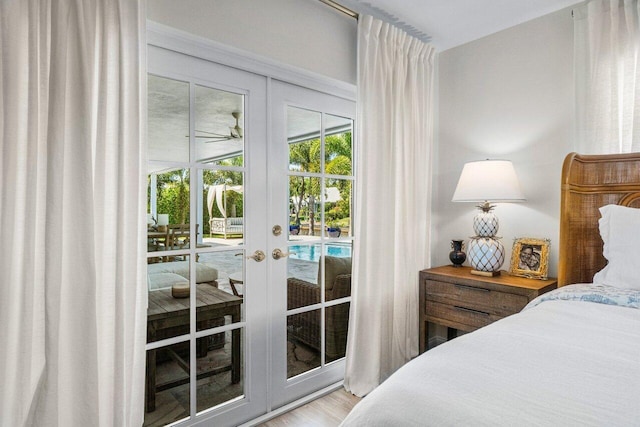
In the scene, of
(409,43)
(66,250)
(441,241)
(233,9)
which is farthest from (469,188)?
(66,250)

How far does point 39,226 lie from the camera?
52.9 inches

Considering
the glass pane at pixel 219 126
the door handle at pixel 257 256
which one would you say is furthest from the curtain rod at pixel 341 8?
the door handle at pixel 257 256

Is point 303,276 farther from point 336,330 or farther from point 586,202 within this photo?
point 586,202

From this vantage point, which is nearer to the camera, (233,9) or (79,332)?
(79,332)

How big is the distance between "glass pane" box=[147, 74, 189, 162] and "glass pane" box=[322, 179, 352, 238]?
995mm

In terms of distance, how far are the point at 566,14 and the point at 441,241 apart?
1795 mm

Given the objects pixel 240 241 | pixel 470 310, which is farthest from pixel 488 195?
pixel 240 241

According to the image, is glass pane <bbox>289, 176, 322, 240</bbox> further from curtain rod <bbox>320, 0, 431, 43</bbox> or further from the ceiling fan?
curtain rod <bbox>320, 0, 431, 43</bbox>

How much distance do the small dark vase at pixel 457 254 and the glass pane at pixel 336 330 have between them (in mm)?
892

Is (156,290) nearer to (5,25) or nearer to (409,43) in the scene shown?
(5,25)

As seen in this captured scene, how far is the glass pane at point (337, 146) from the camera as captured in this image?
256 cm

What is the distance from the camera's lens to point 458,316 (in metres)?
2.58

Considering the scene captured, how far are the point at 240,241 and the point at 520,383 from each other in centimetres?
156

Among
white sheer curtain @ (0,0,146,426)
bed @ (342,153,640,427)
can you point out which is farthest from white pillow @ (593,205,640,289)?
white sheer curtain @ (0,0,146,426)
